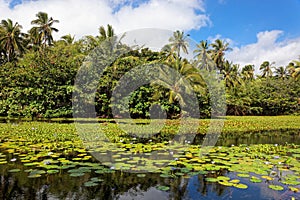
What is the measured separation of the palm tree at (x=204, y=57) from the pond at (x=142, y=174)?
2220cm

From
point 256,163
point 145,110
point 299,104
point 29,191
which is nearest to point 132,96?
point 145,110

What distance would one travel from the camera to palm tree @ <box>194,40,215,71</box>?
28.2 metres

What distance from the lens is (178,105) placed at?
18.9m

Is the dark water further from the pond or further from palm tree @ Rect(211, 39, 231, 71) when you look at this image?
palm tree @ Rect(211, 39, 231, 71)

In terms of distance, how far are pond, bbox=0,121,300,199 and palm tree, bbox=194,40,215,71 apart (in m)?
22.2

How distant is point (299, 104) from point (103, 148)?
26.3 m

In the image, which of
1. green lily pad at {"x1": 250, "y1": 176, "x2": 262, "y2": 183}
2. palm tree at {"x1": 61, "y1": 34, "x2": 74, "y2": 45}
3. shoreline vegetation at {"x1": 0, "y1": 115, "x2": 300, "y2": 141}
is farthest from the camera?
palm tree at {"x1": 61, "y1": 34, "x2": 74, "y2": 45}

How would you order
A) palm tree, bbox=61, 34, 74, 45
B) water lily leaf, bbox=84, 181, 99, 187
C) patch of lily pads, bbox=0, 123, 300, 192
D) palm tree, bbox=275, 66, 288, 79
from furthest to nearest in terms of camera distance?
palm tree, bbox=275, 66, 288, 79 → palm tree, bbox=61, 34, 74, 45 → patch of lily pads, bbox=0, 123, 300, 192 → water lily leaf, bbox=84, 181, 99, 187

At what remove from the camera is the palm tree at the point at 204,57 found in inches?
1109

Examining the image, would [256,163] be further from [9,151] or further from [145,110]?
[145,110]

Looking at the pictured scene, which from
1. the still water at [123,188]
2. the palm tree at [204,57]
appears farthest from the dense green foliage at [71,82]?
the still water at [123,188]

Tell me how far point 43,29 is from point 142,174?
25760mm

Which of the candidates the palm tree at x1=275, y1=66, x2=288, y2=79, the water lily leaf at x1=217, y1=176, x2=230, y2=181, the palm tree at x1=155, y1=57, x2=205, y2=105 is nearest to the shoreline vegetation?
the palm tree at x1=155, y1=57, x2=205, y2=105

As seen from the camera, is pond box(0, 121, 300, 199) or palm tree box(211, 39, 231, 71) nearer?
pond box(0, 121, 300, 199)
